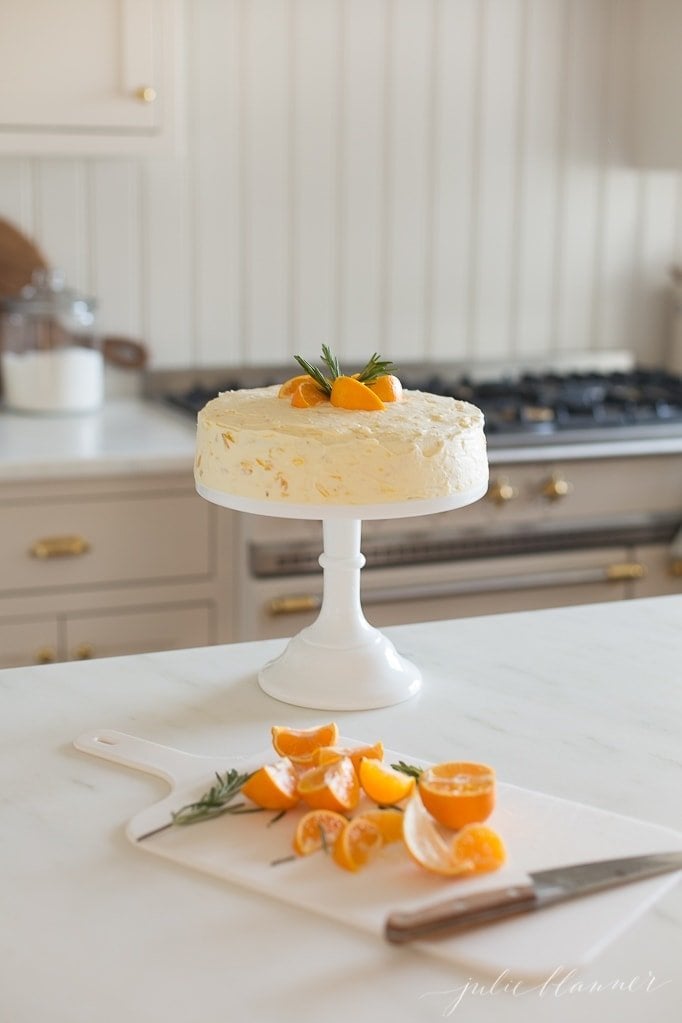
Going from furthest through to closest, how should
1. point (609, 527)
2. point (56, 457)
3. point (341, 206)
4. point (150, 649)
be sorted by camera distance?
point (341, 206) → point (609, 527) → point (150, 649) → point (56, 457)

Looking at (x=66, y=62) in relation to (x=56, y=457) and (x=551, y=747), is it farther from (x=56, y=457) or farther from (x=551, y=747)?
(x=551, y=747)

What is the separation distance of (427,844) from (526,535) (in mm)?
1753

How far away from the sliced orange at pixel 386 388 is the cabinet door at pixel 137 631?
3.92 feet

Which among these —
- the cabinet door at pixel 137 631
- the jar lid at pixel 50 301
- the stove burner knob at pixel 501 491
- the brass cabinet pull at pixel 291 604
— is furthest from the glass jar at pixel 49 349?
the stove burner knob at pixel 501 491

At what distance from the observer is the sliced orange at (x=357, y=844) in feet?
3.23

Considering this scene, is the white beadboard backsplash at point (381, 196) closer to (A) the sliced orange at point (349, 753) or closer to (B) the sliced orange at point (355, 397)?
(B) the sliced orange at point (355, 397)

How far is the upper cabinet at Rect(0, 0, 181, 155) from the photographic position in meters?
2.46

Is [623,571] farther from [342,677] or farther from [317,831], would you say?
[317,831]

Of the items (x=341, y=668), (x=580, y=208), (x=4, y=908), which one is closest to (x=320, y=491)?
(x=341, y=668)

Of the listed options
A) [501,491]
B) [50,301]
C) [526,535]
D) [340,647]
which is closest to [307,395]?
[340,647]

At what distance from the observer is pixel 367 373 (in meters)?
1.40

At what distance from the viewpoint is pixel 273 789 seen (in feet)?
3.47

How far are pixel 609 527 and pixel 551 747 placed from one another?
5.21 ft
